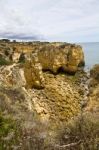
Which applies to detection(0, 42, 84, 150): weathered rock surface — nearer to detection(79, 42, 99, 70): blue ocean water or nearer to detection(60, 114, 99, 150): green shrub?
detection(79, 42, 99, 70): blue ocean water

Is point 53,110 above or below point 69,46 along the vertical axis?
below

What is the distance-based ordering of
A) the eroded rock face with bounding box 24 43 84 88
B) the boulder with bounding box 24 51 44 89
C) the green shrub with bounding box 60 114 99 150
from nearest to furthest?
the green shrub with bounding box 60 114 99 150 → the boulder with bounding box 24 51 44 89 → the eroded rock face with bounding box 24 43 84 88

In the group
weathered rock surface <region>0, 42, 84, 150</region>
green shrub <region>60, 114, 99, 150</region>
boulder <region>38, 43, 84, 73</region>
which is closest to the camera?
green shrub <region>60, 114, 99, 150</region>

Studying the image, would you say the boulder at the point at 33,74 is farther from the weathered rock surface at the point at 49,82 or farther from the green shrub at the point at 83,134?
the green shrub at the point at 83,134

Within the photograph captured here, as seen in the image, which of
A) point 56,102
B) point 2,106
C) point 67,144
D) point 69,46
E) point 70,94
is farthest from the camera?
point 69,46

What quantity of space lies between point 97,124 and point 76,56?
26.8m

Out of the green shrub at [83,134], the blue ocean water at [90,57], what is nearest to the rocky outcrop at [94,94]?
the green shrub at [83,134]

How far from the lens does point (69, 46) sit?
3338 centimetres

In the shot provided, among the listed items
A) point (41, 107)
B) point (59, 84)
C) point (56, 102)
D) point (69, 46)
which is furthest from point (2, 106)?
point (69, 46)

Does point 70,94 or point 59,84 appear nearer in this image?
point 70,94

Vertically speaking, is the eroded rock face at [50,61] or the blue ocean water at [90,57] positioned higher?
the eroded rock face at [50,61]

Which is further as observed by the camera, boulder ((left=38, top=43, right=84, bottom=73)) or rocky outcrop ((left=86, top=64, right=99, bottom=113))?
boulder ((left=38, top=43, right=84, bottom=73))

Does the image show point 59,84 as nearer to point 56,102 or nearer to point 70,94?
point 70,94

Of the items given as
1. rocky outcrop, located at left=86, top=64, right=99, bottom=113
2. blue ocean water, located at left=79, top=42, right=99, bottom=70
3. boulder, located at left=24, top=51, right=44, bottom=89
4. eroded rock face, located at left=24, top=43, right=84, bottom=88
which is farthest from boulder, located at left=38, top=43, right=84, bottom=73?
rocky outcrop, located at left=86, top=64, right=99, bottom=113
